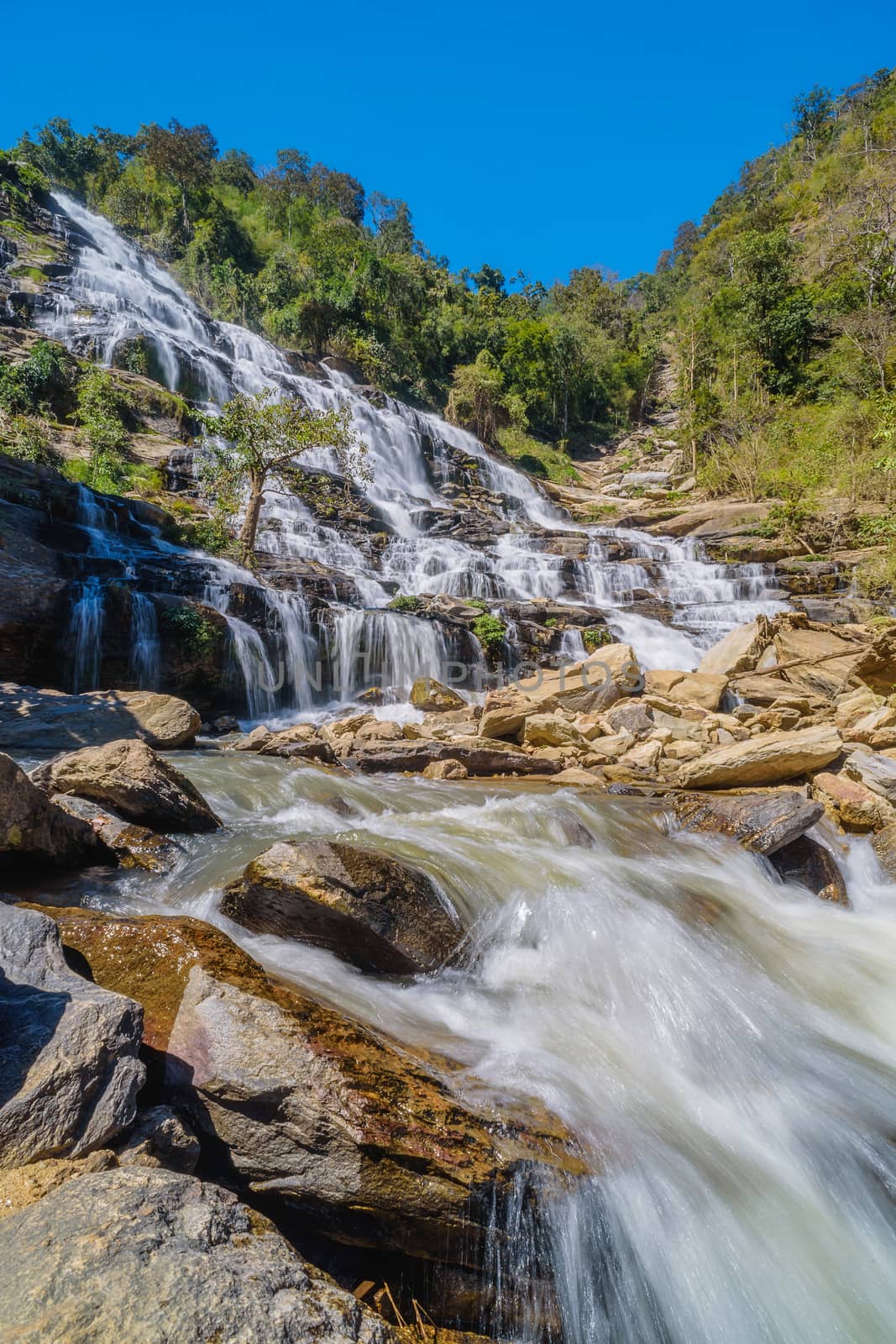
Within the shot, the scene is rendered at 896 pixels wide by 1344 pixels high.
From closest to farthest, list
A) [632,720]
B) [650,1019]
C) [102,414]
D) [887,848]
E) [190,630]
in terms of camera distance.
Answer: [650,1019] < [887,848] < [632,720] < [190,630] < [102,414]

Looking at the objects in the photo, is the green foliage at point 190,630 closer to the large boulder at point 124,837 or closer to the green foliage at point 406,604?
the green foliage at point 406,604

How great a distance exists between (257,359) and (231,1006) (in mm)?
32787

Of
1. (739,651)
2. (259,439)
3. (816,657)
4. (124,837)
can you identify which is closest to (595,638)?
(739,651)

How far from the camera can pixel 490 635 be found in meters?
15.4

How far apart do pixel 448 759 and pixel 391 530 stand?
51.6ft

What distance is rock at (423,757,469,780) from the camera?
8.17 meters

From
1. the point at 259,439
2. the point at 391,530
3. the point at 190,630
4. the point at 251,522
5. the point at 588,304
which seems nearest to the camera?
the point at 190,630

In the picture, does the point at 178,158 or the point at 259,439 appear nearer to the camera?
the point at 259,439

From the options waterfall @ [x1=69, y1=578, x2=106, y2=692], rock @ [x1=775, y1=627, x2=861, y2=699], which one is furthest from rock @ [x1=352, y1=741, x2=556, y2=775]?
rock @ [x1=775, y1=627, x2=861, y2=699]

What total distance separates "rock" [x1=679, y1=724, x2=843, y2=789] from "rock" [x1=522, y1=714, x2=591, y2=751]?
1964 mm

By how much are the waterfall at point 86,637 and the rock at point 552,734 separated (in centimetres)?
757

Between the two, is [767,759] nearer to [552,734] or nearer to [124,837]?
[552,734]

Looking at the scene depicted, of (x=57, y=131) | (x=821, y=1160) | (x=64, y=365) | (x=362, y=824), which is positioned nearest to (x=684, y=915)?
(x=821, y=1160)

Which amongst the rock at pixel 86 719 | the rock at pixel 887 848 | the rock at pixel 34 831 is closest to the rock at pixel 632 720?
the rock at pixel 887 848
